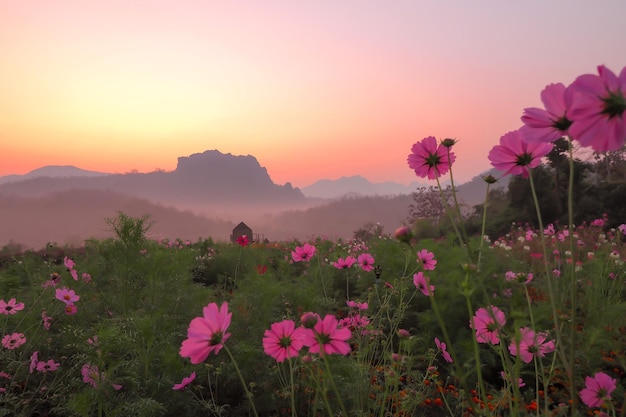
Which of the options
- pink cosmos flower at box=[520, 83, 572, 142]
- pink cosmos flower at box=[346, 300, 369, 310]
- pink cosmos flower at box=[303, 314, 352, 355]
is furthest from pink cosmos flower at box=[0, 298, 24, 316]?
pink cosmos flower at box=[520, 83, 572, 142]

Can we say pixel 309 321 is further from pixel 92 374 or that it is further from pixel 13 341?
pixel 13 341

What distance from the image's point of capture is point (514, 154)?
1216 mm

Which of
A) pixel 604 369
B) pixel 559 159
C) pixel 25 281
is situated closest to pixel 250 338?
pixel 604 369

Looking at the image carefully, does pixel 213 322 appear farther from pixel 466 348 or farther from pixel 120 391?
pixel 466 348

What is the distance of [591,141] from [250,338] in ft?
7.43

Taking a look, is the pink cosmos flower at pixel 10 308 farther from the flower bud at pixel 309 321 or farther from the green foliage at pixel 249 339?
the flower bud at pixel 309 321

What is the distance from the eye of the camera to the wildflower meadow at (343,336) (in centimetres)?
98

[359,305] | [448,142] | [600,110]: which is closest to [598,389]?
[448,142]

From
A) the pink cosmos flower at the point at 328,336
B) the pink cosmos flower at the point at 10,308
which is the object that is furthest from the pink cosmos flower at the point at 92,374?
the pink cosmos flower at the point at 328,336

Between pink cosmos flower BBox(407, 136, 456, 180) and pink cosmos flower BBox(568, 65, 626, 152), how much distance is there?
2.22ft

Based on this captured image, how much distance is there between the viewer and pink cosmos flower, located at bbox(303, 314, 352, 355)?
111cm

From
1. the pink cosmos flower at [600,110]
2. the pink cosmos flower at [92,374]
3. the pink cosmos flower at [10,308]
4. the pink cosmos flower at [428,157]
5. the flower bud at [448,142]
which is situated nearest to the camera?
the pink cosmos flower at [600,110]

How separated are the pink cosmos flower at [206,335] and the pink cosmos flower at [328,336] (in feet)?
0.64

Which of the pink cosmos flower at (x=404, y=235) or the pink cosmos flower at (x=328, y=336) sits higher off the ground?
the pink cosmos flower at (x=404, y=235)
